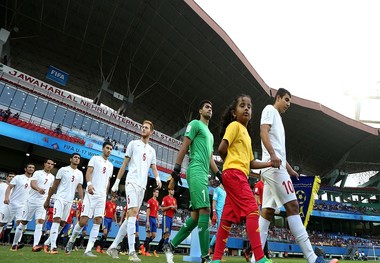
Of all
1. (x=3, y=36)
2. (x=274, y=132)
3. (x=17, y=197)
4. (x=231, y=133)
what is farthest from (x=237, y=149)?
(x=3, y=36)

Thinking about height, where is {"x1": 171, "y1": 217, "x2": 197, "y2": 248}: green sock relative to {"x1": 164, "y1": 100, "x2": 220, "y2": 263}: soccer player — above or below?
below

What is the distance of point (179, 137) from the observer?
4341 cm

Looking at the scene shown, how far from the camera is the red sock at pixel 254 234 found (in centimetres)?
281

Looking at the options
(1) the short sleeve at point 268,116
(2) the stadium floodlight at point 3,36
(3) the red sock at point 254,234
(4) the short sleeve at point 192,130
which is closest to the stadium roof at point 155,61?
(2) the stadium floodlight at point 3,36

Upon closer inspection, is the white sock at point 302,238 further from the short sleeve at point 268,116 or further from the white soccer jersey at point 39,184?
the white soccer jersey at point 39,184

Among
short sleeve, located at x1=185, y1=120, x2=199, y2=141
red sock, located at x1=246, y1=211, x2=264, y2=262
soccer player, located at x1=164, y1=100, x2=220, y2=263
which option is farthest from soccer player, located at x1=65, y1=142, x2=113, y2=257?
red sock, located at x1=246, y1=211, x2=264, y2=262

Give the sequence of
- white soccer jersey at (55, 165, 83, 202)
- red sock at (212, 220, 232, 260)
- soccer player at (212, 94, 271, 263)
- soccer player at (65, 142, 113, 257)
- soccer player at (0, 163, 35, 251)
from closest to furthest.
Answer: soccer player at (212, 94, 271, 263)
red sock at (212, 220, 232, 260)
soccer player at (65, 142, 113, 257)
white soccer jersey at (55, 165, 83, 202)
soccer player at (0, 163, 35, 251)

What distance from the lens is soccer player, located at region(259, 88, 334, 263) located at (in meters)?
3.39

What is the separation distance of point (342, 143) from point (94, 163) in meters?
47.1

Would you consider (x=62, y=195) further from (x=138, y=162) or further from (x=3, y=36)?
(x=3, y=36)

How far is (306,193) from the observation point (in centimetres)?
508

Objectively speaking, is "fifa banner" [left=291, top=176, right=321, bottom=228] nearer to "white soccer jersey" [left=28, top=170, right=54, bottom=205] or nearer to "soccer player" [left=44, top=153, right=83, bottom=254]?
"soccer player" [left=44, top=153, right=83, bottom=254]

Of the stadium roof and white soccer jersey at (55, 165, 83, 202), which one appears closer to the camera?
white soccer jersey at (55, 165, 83, 202)

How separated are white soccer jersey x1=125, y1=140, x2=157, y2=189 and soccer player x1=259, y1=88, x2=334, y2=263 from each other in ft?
7.83
